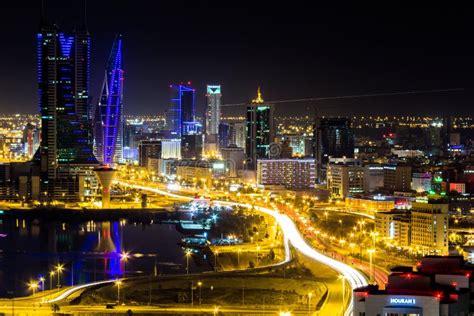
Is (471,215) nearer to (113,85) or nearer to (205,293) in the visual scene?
(205,293)

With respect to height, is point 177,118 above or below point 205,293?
above

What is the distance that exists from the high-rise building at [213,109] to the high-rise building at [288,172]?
14.4m

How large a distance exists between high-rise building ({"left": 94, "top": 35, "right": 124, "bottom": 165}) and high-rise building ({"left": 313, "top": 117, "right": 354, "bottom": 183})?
7400mm

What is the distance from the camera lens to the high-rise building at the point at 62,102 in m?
31.2

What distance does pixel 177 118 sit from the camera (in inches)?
1940

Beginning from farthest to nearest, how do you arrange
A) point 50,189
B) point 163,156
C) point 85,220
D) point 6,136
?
point 6,136
point 163,156
point 50,189
point 85,220

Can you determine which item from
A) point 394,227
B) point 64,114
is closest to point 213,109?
point 64,114

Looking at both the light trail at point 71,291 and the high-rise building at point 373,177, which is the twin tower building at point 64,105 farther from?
the light trail at point 71,291

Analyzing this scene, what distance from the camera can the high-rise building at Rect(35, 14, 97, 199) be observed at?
3125 centimetres

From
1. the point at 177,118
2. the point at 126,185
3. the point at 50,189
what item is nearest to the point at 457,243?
the point at 50,189

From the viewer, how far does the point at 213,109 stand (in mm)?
48344

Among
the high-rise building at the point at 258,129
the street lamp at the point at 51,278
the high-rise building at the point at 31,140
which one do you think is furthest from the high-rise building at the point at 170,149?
the street lamp at the point at 51,278

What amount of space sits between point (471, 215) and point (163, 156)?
24551 millimetres

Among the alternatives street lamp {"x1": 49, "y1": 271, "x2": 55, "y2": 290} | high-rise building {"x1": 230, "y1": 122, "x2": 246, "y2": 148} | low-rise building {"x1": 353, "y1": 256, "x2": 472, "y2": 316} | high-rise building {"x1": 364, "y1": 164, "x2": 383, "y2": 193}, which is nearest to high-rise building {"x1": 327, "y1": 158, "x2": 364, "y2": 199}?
high-rise building {"x1": 364, "y1": 164, "x2": 383, "y2": 193}
